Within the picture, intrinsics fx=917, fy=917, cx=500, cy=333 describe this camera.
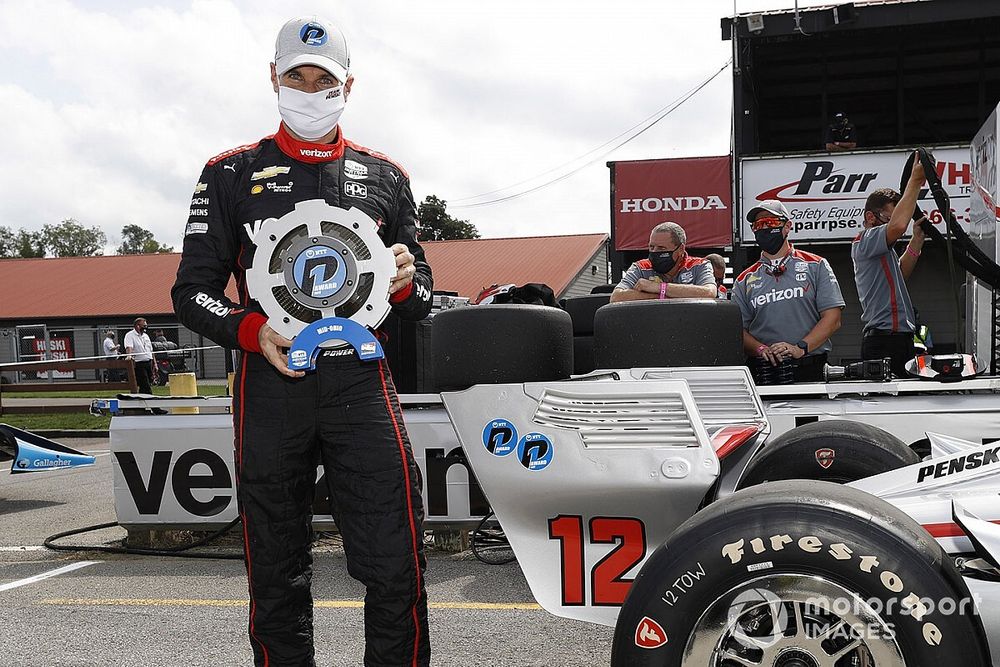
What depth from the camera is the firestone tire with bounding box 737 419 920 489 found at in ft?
9.60

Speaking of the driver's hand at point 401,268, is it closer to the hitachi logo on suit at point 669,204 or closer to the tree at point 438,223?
the hitachi logo on suit at point 669,204

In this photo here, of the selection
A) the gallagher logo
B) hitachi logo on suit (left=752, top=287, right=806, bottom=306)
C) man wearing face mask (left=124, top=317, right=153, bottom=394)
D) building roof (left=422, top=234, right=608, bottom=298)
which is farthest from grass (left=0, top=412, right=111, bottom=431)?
building roof (left=422, top=234, right=608, bottom=298)

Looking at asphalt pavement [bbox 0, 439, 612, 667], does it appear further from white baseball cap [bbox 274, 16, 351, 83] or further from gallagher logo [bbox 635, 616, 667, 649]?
white baseball cap [bbox 274, 16, 351, 83]

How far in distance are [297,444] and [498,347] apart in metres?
0.60

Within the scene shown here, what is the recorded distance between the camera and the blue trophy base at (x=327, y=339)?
2221 millimetres

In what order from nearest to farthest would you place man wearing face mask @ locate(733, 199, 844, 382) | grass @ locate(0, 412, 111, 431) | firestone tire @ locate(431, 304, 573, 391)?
firestone tire @ locate(431, 304, 573, 391) < man wearing face mask @ locate(733, 199, 844, 382) < grass @ locate(0, 412, 111, 431)

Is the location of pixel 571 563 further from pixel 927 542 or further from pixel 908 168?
pixel 908 168

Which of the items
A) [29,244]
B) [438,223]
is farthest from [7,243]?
[438,223]

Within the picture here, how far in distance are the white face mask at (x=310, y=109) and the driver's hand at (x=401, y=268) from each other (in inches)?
15.5

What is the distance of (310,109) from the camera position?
8.02 ft

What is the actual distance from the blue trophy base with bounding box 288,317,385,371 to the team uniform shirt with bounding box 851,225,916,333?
3.63 m

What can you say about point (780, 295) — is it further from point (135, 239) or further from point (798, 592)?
point (135, 239)

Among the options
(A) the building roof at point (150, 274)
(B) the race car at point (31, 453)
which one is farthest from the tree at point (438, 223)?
(B) the race car at point (31, 453)

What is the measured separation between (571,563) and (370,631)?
0.54 m
